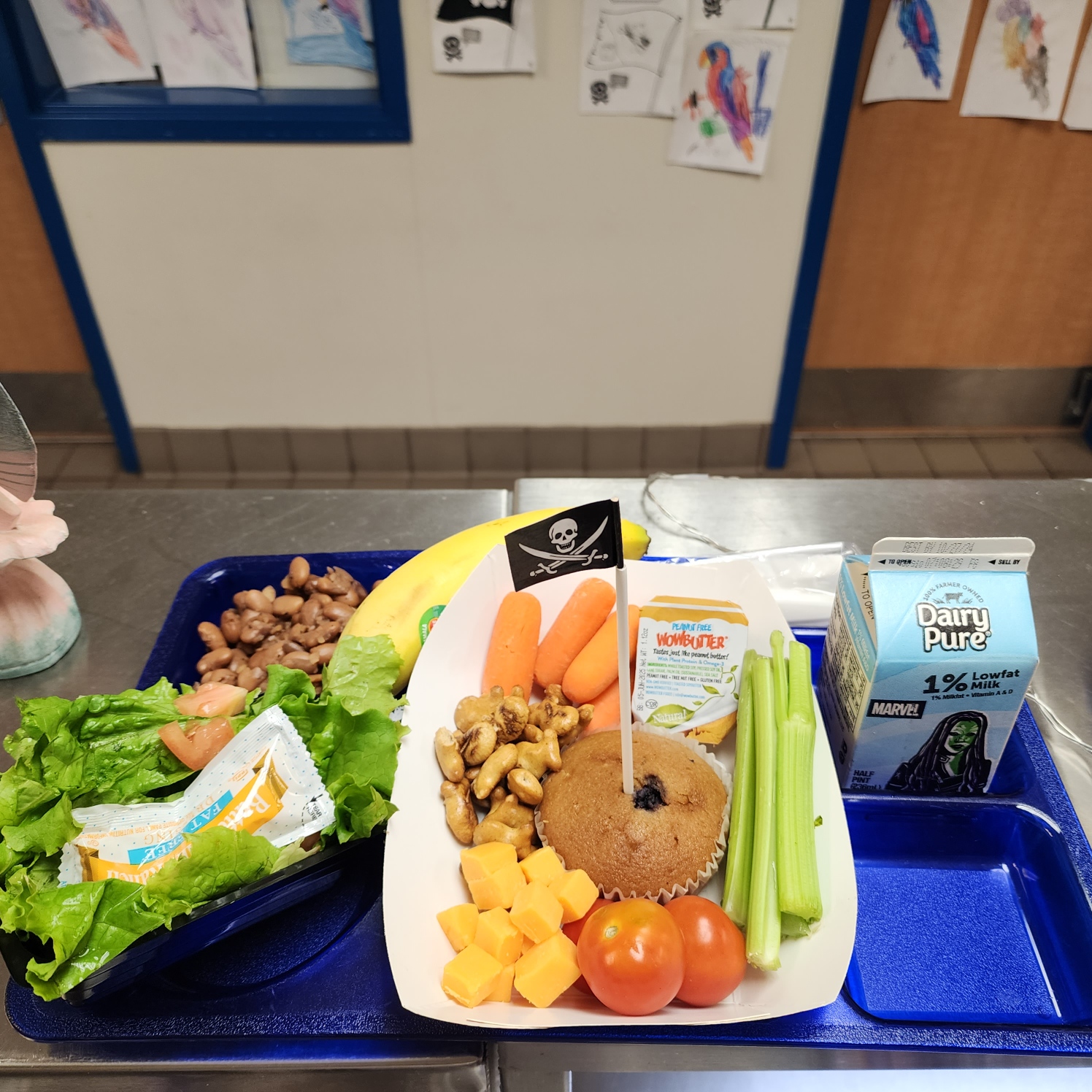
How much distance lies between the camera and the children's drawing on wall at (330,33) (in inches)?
106

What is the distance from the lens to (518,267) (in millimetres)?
3078

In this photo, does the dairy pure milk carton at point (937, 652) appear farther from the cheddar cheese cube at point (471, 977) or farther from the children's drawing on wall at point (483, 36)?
the children's drawing on wall at point (483, 36)

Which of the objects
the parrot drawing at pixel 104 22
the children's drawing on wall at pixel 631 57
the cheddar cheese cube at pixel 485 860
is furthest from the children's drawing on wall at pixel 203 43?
the cheddar cheese cube at pixel 485 860

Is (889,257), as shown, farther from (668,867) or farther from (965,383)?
(668,867)

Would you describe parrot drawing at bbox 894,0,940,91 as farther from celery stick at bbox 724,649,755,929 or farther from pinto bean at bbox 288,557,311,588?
pinto bean at bbox 288,557,311,588

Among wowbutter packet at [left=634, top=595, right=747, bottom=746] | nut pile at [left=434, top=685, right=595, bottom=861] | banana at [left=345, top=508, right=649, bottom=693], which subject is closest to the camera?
nut pile at [left=434, top=685, right=595, bottom=861]

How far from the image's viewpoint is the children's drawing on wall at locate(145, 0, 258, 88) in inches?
105

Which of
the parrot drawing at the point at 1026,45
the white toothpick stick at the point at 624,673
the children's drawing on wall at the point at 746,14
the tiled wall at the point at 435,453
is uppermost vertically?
the children's drawing on wall at the point at 746,14

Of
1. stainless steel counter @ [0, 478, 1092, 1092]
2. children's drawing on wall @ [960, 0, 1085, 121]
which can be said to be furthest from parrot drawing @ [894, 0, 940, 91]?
stainless steel counter @ [0, 478, 1092, 1092]

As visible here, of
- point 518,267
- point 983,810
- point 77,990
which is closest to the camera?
point 77,990

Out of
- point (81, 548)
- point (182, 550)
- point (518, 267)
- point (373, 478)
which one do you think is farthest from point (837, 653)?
point (373, 478)

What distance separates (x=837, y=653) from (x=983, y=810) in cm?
29

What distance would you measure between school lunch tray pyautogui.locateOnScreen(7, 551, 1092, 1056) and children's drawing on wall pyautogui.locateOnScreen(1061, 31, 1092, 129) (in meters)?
2.71

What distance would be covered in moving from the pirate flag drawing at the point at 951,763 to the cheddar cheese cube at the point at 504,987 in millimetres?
605
